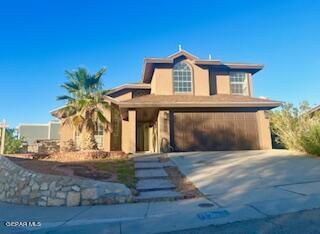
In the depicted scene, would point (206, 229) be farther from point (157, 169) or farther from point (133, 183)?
point (157, 169)

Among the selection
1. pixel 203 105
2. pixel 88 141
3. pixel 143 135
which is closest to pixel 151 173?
pixel 203 105

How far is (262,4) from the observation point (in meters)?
13.9

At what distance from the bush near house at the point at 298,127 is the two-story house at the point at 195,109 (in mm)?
2199

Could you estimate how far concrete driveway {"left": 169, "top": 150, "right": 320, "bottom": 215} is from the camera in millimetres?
5480

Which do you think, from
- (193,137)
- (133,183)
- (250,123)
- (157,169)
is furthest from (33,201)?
(250,123)

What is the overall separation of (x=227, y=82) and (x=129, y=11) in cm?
929

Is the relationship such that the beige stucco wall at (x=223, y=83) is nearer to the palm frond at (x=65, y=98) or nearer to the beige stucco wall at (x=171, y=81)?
the beige stucco wall at (x=171, y=81)

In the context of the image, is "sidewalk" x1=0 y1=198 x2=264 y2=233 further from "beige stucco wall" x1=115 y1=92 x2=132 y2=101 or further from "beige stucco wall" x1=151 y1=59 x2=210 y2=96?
"beige stucco wall" x1=115 y1=92 x2=132 y2=101

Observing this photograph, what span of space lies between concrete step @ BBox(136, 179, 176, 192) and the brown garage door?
21.7 ft

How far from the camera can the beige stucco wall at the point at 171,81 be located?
1712 centimetres

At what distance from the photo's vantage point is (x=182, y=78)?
1761 centimetres

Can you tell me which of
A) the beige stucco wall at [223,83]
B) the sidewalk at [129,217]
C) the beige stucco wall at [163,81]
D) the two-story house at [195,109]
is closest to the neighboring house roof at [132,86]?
the two-story house at [195,109]

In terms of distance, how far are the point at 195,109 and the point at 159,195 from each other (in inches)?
365

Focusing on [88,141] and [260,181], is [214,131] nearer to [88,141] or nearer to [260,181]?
[260,181]
